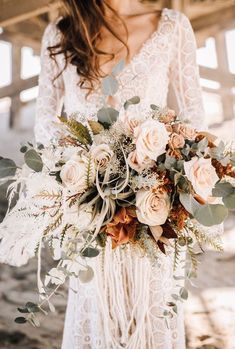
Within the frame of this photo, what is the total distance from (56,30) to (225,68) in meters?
1.66

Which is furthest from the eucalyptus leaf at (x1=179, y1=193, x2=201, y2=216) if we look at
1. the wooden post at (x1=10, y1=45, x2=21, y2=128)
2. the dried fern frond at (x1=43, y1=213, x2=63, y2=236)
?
the wooden post at (x1=10, y1=45, x2=21, y2=128)

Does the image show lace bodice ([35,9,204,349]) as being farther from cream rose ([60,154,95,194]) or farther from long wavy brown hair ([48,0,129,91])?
cream rose ([60,154,95,194])

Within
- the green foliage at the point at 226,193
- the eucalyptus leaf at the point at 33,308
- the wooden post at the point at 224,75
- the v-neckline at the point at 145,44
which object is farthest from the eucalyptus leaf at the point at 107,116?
the wooden post at the point at 224,75

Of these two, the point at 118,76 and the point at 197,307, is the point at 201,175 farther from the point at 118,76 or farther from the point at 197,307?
the point at 197,307

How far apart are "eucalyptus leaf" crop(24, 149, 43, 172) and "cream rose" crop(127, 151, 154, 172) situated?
0.15m

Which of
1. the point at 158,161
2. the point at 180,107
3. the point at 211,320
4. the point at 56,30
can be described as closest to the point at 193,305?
the point at 211,320

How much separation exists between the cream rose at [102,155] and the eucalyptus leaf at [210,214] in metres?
0.17

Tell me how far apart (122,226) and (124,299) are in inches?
10.6

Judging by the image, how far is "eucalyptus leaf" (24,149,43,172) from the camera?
2.71ft

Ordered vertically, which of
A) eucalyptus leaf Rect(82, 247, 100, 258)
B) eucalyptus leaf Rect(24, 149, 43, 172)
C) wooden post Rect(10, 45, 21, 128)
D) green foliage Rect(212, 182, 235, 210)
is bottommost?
wooden post Rect(10, 45, 21, 128)

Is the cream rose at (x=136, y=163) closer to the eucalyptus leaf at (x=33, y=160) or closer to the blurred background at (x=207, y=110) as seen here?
the eucalyptus leaf at (x=33, y=160)

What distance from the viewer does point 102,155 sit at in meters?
0.83

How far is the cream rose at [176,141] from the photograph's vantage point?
2.73 feet

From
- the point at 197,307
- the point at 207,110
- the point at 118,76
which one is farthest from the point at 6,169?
the point at 207,110
